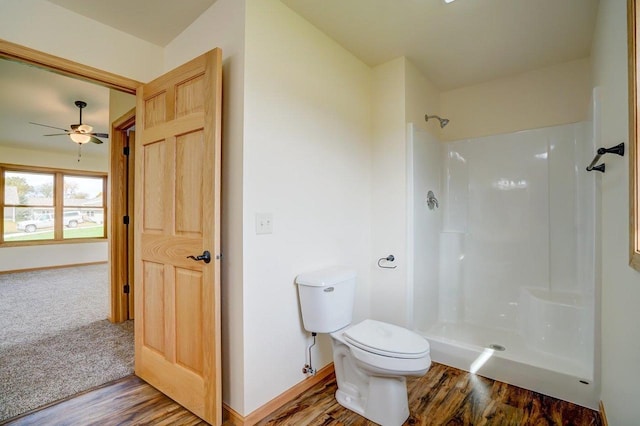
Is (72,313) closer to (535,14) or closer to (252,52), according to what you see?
(252,52)

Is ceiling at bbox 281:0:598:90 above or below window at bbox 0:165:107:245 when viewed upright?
above

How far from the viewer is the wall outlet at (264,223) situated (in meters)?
1.67

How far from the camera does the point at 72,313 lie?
134 inches

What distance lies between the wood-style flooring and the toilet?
105 mm

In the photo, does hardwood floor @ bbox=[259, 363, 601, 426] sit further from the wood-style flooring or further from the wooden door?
the wooden door

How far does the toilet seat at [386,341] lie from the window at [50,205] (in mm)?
7505

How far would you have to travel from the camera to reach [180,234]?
178 centimetres

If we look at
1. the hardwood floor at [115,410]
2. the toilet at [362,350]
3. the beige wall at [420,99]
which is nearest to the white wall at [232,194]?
the hardwood floor at [115,410]

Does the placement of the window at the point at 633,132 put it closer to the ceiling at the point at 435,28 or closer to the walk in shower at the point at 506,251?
the ceiling at the point at 435,28

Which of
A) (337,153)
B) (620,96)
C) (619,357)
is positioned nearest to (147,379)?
(337,153)

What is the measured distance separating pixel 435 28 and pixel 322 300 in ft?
6.64

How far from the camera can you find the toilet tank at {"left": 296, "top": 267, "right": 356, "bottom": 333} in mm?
1838

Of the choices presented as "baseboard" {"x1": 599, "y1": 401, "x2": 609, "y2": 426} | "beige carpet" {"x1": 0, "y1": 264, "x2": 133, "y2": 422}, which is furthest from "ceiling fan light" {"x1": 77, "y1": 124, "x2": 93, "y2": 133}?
"baseboard" {"x1": 599, "y1": 401, "x2": 609, "y2": 426}

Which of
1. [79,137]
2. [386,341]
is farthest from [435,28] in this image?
[79,137]
